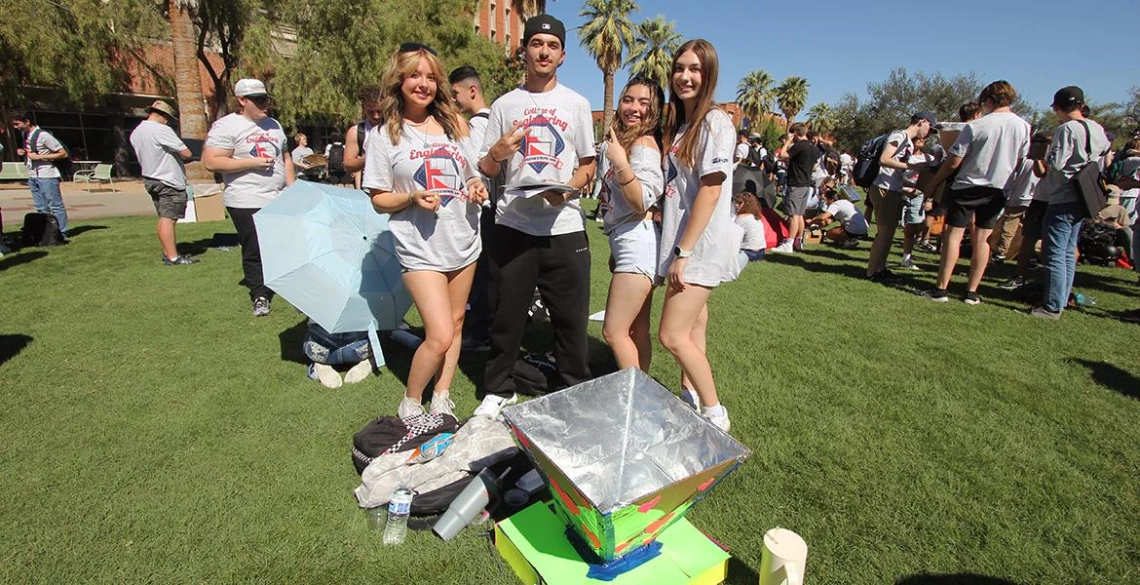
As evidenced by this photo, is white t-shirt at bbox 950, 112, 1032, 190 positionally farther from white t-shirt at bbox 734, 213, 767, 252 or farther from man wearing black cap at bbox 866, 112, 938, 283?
white t-shirt at bbox 734, 213, 767, 252

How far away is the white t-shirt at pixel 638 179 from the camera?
2.83 m

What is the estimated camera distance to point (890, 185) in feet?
22.8

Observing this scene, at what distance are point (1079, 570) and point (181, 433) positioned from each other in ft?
14.3

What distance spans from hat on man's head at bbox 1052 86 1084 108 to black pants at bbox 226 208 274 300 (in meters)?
7.86

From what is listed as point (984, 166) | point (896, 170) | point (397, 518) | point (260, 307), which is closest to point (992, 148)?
point (984, 166)

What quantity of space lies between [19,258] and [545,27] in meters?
8.47

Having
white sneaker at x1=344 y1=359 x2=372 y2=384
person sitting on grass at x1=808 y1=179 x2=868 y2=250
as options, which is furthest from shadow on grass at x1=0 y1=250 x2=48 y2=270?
person sitting on grass at x1=808 y1=179 x2=868 y2=250

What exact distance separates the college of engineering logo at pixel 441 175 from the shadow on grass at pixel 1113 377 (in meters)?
4.66

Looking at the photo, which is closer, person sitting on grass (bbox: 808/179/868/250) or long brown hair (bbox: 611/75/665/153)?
long brown hair (bbox: 611/75/665/153)

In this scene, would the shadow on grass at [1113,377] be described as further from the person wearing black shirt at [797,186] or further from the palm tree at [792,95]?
the palm tree at [792,95]

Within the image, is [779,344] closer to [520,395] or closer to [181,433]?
[520,395]

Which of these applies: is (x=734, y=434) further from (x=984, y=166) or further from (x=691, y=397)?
(x=984, y=166)

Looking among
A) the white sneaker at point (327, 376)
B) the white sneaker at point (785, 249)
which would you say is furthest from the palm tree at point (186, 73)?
the white sneaker at point (785, 249)

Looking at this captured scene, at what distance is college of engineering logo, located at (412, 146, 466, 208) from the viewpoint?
2939 mm
